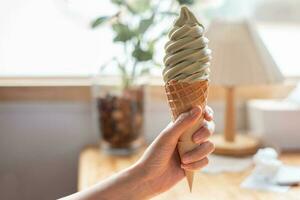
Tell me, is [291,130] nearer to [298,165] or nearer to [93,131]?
[298,165]

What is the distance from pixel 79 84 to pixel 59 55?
167 mm

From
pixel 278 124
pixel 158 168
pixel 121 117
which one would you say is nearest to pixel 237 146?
pixel 278 124

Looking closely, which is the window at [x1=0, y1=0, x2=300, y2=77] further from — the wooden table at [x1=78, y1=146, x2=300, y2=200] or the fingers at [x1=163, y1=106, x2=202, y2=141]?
the fingers at [x1=163, y1=106, x2=202, y2=141]

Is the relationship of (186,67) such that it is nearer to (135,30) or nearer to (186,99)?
(186,99)

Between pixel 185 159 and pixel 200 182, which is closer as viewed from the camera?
pixel 185 159

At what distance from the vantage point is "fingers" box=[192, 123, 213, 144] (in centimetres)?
96

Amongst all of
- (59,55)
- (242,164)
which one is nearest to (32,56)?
(59,55)

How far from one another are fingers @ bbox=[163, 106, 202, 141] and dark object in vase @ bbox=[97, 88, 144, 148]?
0.57 metres

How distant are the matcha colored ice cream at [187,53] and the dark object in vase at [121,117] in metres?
0.57

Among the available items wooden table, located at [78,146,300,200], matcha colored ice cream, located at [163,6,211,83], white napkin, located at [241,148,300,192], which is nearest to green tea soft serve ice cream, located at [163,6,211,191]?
matcha colored ice cream, located at [163,6,211,83]

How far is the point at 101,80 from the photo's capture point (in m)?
1.59

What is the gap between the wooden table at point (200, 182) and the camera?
120 centimetres

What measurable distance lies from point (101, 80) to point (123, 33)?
7.4 inches

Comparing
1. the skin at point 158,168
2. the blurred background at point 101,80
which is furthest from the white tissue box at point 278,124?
the skin at point 158,168
